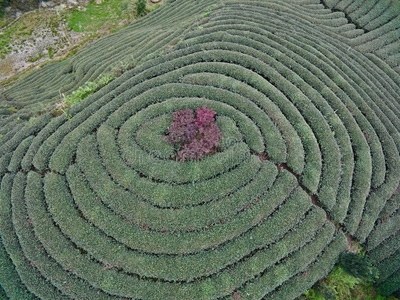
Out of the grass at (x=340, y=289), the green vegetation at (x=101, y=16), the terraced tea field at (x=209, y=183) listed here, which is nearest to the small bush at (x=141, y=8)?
the green vegetation at (x=101, y=16)

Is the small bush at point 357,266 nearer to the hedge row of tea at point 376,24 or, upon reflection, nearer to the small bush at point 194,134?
the small bush at point 194,134

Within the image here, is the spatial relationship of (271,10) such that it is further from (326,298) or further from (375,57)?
(326,298)

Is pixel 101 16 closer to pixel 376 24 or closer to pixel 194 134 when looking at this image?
pixel 194 134

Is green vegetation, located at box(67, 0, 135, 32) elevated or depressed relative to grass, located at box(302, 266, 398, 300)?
elevated

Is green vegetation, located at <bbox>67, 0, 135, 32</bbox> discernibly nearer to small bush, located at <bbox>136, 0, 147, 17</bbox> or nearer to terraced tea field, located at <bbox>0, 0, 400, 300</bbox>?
small bush, located at <bbox>136, 0, 147, 17</bbox>

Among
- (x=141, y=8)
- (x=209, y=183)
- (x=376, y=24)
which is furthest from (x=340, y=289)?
(x=141, y=8)

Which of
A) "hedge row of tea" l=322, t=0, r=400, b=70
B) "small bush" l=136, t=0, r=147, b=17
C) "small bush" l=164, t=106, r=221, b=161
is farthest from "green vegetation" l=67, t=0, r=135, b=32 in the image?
"small bush" l=164, t=106, r=221, b=161
